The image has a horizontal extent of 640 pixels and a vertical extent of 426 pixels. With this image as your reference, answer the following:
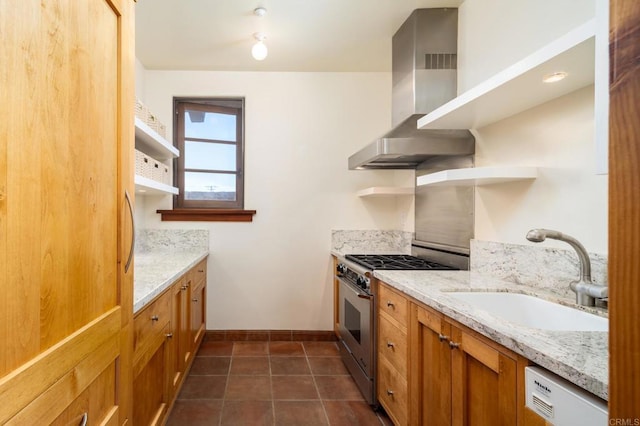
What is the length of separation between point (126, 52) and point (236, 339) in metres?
2.87

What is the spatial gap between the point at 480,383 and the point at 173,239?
9.62 ft

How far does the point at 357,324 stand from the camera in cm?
239

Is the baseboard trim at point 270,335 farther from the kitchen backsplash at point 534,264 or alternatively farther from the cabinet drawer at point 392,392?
the kitchen backsplash at point 534,264

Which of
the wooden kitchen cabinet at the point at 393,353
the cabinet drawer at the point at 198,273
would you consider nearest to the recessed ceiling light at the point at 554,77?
the wooden kitchen cabinet at the point at 393,353

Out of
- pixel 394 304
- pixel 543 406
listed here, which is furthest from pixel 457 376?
pixel 394 304

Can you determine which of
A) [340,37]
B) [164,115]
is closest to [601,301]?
[340,37]

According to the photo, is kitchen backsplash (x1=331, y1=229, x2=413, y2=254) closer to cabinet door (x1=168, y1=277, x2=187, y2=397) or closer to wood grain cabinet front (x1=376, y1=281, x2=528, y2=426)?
wood grain cabinet front (x1=376, y1=281, x2=528, y2=426)

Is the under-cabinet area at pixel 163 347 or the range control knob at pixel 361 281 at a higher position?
the range control knob at pixel 361 281

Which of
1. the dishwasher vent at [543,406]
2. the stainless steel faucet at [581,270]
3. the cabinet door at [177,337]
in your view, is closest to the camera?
the dishwasher vent at [543,406]

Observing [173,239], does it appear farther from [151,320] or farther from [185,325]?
[151,320]

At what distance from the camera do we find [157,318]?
1.62 metres

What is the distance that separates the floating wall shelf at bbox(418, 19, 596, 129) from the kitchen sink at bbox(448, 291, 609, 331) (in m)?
0.91

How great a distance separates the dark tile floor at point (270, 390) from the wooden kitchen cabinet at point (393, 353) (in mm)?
266

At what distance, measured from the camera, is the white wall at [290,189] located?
3289 mm
